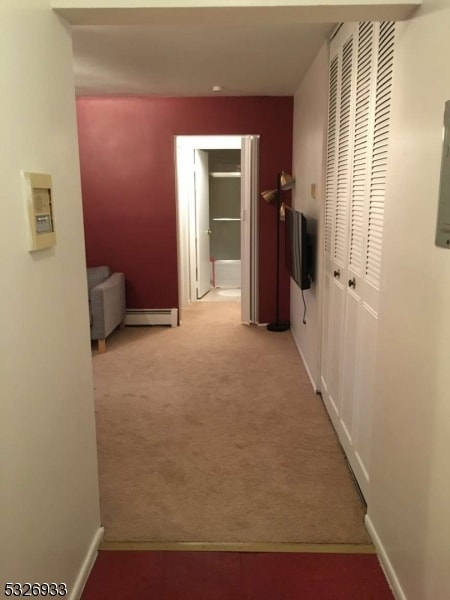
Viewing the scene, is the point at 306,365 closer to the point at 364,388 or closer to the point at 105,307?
the point at 364,388

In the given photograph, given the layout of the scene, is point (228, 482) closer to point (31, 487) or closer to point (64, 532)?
point (64, 532)

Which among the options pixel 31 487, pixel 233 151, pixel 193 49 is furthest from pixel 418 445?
pixel 233 151

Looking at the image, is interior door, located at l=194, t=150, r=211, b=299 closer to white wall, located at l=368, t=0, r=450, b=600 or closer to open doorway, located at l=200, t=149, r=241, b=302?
open doorway, located at l=200, t=149, r=241, b=302

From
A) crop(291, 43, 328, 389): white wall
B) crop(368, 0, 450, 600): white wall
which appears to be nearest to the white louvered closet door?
crop(291, 43, 328, 389): white wall

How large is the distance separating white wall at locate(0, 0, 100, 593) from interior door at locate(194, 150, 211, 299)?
469 cm

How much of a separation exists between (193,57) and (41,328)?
8.65 ft

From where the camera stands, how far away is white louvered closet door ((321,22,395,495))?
2100mm

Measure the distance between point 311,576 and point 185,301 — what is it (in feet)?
14.8

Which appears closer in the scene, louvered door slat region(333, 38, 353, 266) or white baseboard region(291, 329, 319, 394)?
louvered door slat region(333, 38, 353, 266)

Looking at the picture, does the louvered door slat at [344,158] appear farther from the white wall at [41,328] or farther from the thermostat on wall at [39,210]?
the thermostat on wall at [39,210]

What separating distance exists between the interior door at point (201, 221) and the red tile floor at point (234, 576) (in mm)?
4808

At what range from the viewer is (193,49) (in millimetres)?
3191

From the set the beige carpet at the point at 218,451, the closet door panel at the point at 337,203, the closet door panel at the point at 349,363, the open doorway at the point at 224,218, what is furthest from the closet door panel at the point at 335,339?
the open doorway at the point at 224,218

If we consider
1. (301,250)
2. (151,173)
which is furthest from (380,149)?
(151,173)
